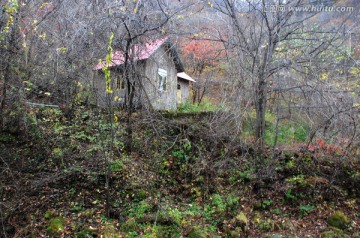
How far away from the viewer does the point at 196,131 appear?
7574 millimetres

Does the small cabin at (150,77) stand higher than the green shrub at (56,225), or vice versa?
the small cabin at (150,77)

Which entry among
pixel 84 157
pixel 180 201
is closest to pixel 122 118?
pixel 84 157

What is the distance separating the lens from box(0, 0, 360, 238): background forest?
543cm

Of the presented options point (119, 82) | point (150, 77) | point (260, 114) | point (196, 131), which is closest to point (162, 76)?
point (150, 77)

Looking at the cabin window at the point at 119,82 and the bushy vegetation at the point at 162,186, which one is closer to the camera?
the bushy vegetation at the point at 162,186

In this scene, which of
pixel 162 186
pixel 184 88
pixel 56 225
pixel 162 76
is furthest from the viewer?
pixel 184 88

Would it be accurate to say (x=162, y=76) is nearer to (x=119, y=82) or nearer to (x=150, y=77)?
(x=150, y=77)

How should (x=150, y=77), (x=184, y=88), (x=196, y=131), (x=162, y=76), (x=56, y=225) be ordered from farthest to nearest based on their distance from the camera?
(x=184, y=88) < (x=162, y=76) < (x=150, y=77) < (x=196, y=131) < (x=56, y=225)

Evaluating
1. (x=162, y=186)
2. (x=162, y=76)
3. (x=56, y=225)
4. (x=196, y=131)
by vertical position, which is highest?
(x=162, y=76)

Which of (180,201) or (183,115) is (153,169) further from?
(183,115)

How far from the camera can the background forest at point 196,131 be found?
17.8 feet

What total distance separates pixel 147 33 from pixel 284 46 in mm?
3748

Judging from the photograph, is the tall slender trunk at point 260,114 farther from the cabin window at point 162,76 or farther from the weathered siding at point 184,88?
the weathered siding at point 184,88

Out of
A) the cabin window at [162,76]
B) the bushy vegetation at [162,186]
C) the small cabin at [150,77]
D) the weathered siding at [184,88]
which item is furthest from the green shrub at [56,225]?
the weathered siding at [184,88]
